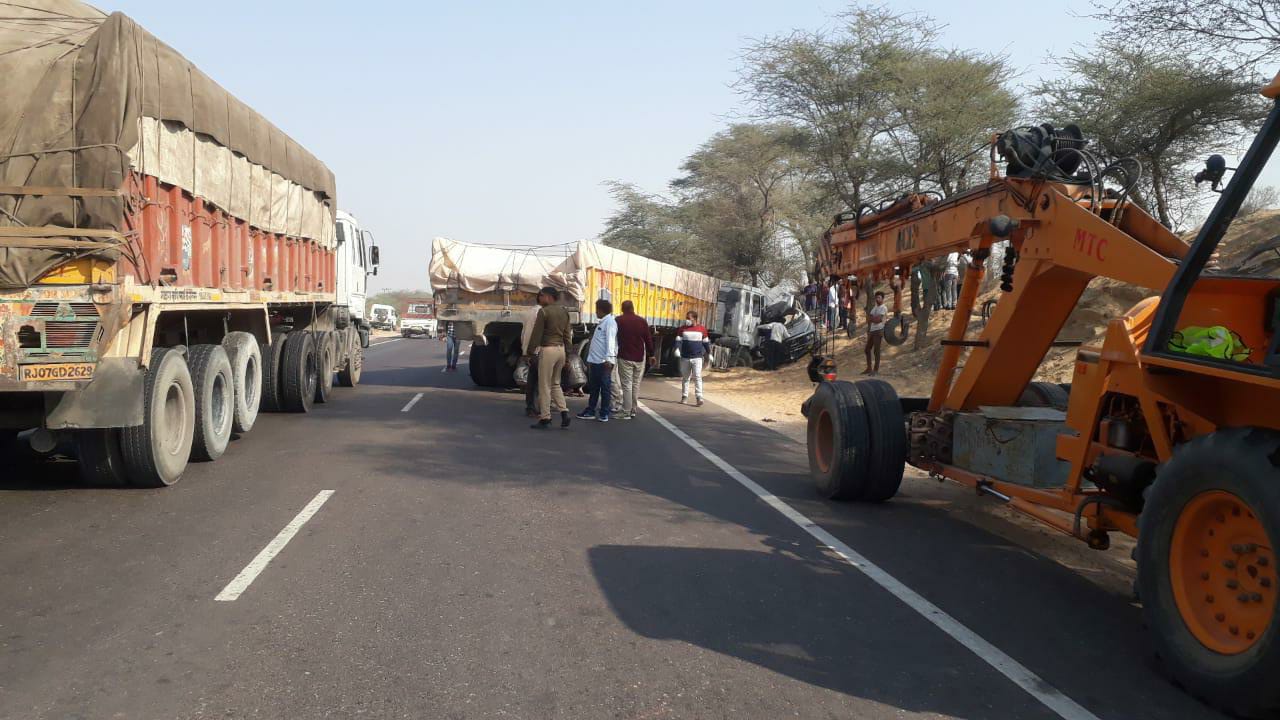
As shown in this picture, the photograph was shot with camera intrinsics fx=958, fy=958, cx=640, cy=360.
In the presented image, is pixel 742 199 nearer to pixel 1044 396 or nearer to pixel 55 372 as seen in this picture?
pixel 1044 396

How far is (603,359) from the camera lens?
45.9ft

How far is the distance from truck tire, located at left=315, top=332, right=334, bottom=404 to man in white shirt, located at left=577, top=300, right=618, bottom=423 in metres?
4.38

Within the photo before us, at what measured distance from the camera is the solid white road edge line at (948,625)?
411 cm

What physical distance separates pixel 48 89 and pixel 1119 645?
8.28 m

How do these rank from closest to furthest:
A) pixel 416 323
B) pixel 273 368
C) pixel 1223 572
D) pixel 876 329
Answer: pixel 1223 572, pixel 273 368, pixel 876 329, pixel 416 323

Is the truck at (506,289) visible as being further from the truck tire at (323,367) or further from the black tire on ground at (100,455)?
the black tire on ground at (100,455)

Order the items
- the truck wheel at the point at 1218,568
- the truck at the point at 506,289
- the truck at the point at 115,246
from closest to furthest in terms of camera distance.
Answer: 1. the truck wheel at the point at 1218,568
2. the truck at the point at 115,246
3. the truck at the point at 506,289

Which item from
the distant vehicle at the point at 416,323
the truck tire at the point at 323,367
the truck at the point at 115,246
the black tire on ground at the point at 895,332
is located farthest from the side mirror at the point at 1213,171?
the distant vehicle at the point at 416,323

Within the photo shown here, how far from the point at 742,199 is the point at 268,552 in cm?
3789

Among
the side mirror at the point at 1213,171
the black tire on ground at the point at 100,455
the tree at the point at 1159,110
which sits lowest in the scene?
the black tire on ground at the point at 100,455

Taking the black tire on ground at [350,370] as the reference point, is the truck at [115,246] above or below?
above

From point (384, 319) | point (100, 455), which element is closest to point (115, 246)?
point (100, 455)

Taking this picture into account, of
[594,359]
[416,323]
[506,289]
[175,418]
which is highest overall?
[506,289]

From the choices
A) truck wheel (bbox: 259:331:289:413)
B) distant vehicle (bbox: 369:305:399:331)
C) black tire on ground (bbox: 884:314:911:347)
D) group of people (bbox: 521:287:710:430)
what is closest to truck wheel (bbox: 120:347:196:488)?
truck wheel (bbox: 259:331:289:413)
